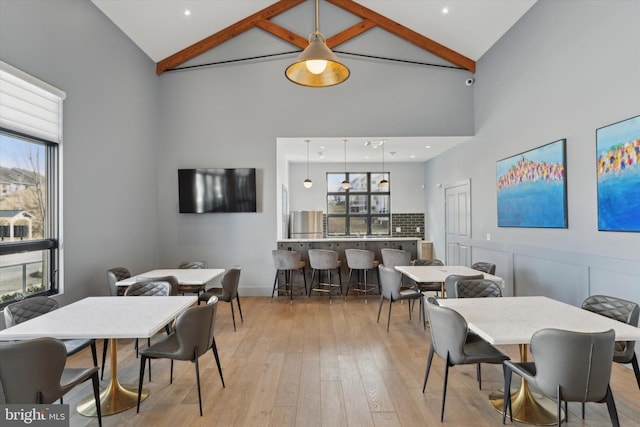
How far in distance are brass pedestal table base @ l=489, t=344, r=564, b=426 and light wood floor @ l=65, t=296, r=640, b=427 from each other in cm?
9

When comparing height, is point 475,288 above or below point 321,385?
above

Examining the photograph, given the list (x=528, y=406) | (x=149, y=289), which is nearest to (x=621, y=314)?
(x=528, y=406)

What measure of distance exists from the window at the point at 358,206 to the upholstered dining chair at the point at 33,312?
702 cm

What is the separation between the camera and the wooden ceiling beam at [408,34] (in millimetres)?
5691

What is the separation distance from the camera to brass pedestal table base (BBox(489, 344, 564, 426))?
2.26 metres

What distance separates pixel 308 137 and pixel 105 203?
3.26 m

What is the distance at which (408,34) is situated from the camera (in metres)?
5.73

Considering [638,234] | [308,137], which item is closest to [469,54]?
[308,137]

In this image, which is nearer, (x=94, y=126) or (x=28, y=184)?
(x=28, y=184)

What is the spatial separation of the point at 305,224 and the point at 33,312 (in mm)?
5842

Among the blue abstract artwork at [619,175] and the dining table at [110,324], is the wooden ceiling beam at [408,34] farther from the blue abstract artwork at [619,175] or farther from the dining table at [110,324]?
the dining table at [110,324]

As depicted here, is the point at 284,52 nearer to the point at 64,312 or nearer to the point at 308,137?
the point at 308,137

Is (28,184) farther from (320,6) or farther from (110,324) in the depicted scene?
(320,6)

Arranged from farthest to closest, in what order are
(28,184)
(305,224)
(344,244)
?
(305,224), (344,244), (28,184)
